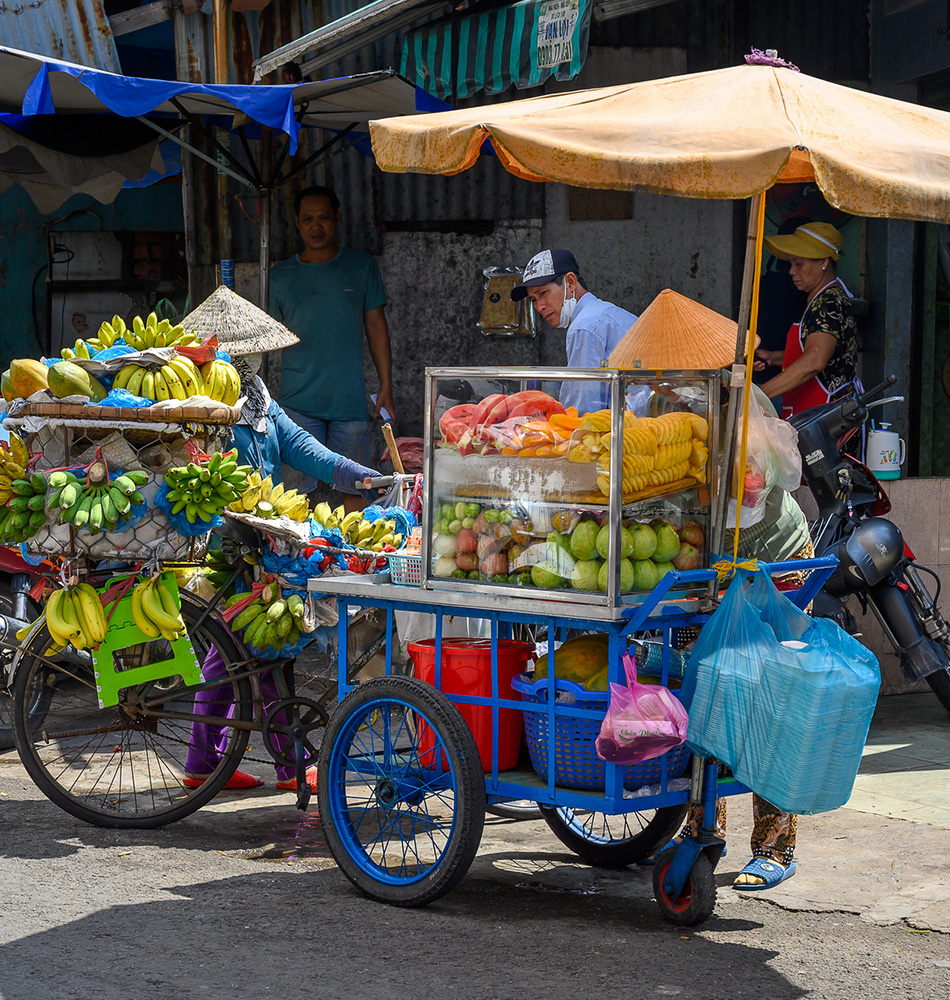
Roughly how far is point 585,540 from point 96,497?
1.83m

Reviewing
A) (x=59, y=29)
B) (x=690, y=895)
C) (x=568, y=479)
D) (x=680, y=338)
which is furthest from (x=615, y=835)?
(x=59, y=29)

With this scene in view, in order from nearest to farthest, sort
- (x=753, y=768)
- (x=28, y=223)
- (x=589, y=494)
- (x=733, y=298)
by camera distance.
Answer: (x=753, y=768) → (x=589, y=494) → (x=733, y=298) → (x=28, y=223)

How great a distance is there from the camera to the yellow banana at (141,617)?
15.7ft

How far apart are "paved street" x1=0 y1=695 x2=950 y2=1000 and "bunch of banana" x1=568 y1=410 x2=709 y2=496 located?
4.42 ft

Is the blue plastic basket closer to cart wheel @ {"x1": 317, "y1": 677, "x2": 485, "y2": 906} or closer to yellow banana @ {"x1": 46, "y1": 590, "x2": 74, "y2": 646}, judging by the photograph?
cart wheel @ {"x1": 317, "y1": 677, "x2": 485, "y2": 906}

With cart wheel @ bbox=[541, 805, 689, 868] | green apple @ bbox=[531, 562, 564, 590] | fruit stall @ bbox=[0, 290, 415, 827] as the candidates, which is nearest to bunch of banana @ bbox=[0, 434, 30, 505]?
fruit stall @ bbox=[0, 290, 415, 827]

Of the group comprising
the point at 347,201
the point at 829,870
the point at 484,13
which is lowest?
the point at 829,870

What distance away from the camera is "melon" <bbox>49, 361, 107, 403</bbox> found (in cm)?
451

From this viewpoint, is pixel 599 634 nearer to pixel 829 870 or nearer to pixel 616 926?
pixel 616 926

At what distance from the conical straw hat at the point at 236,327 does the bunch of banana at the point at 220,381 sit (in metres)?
0.44

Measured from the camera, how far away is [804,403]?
22.2ft

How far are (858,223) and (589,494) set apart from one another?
5382mm

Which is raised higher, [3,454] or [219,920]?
[3,454]

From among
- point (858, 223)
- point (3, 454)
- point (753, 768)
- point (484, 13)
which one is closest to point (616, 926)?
point (753, 768)
